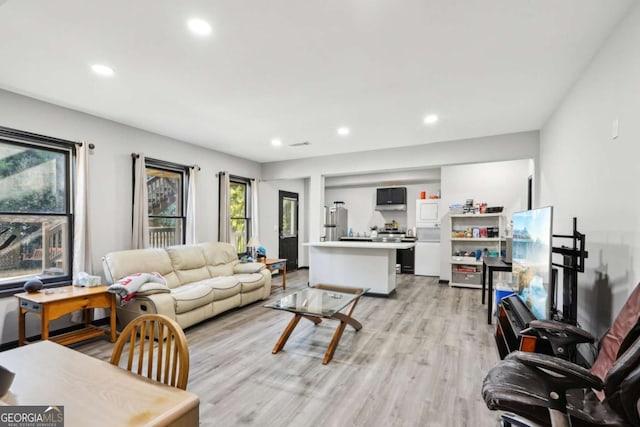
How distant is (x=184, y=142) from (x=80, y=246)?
2.25 metres

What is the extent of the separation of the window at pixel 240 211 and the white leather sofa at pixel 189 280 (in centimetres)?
106

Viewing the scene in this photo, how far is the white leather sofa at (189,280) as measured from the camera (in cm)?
343

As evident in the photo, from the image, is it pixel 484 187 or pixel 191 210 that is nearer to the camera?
pixel 191 210

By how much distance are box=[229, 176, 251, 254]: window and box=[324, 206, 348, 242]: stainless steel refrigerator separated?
2.32 metres

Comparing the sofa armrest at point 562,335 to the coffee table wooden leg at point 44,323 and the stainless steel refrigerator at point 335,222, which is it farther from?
the stainless steel refrigerator at point 335,222

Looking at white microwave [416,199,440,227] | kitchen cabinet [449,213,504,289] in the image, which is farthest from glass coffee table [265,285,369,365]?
white microwave [416,199,440,227]

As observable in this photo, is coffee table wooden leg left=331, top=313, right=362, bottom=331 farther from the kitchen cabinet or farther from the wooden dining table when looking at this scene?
the kitchen cabinet

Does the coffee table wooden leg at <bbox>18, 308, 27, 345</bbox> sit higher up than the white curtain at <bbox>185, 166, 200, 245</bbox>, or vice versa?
the white curtain at <bbox>185, 166, 200, 245</bbox>

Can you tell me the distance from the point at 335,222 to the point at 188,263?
4.49m

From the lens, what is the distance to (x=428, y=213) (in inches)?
279

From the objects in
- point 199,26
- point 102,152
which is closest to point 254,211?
point 102,152

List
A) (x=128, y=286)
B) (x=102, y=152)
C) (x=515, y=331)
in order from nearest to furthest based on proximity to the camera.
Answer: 1. (x=515, y=331)
2. (x=128, y=286)
3. (x=102, y=152)

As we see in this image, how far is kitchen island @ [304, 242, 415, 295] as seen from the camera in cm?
519

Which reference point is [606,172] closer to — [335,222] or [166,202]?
[166,202]
